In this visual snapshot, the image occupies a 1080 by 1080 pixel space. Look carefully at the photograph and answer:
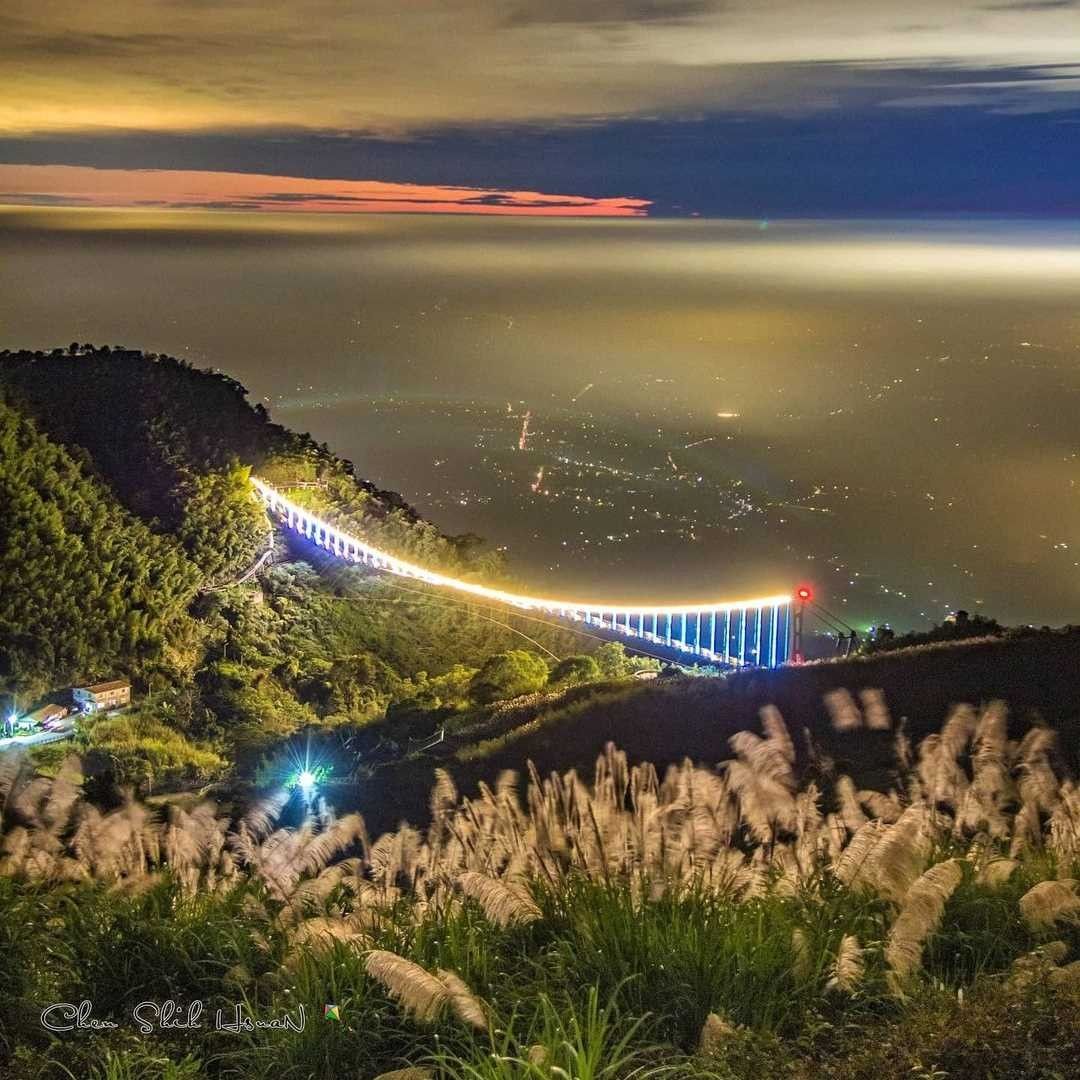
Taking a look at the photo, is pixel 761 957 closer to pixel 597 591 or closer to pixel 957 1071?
pixel 957 1071

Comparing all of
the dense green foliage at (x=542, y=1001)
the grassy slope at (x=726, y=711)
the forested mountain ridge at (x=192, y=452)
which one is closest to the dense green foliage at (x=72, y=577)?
the forested mountain ridge at (x=192, y=452)

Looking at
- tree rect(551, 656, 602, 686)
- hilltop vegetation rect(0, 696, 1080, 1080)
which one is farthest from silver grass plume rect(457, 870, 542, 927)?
tree rect(551, 656, 602, 686)

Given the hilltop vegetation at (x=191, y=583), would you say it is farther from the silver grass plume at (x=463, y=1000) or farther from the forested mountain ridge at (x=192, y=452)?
the silver grass plume at (x=463, y=1000)

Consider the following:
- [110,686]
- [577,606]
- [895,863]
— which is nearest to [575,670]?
[110,686]

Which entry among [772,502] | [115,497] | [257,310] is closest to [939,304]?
[257,310]

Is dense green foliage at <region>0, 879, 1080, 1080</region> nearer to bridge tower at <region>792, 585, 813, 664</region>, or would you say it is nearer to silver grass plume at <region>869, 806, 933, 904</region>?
silver grass plume at <region>869, 806, 933, 904</region>
